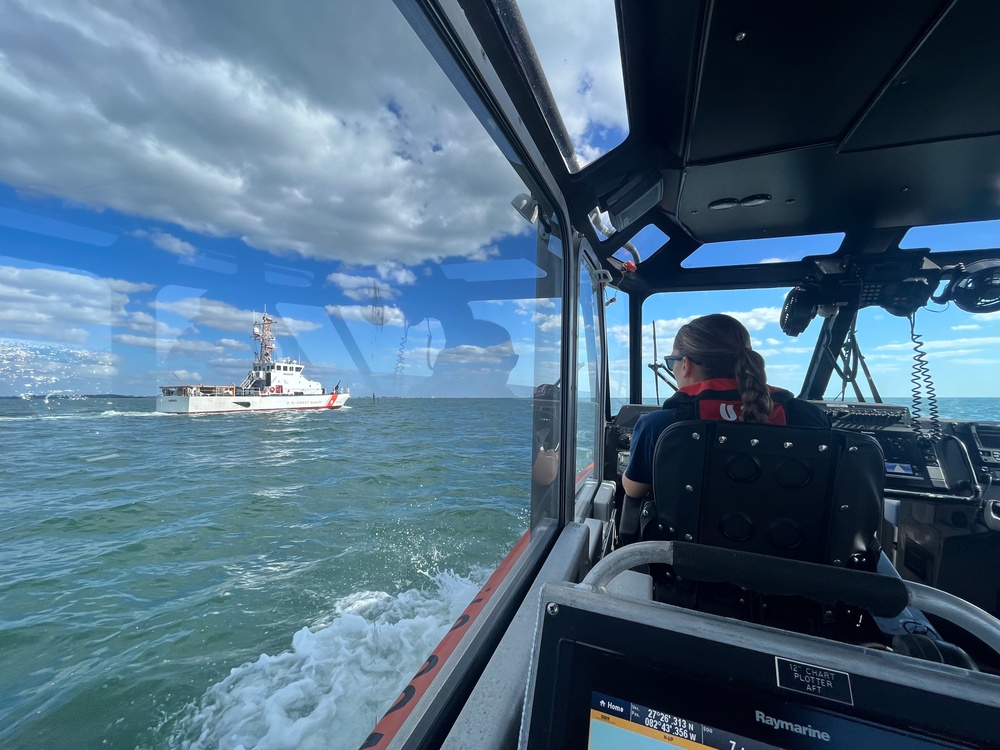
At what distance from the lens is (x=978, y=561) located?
2.10m

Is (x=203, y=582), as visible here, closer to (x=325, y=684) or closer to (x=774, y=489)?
(x=325, y=684)

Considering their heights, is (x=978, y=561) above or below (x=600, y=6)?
below

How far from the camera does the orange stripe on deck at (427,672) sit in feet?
3.07

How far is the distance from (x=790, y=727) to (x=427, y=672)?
0.91 meters

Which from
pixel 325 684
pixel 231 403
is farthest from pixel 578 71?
pixel 325 684

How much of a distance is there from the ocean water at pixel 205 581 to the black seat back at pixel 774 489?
0.90m

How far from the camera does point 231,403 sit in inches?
94.4

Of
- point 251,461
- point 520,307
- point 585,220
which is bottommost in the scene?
point 251,461

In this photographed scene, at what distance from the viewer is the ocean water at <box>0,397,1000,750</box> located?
1.38 meters

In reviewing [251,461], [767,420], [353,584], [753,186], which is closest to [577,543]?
[767,420]

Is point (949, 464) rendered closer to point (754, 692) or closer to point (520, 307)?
point (520, 307)

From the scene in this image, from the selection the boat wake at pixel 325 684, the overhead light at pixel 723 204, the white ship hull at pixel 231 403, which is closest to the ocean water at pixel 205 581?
the boat wake at pixel 325 684

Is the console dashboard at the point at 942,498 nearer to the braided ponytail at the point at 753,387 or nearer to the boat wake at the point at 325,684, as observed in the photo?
the braided ponytail at the point at 753,387

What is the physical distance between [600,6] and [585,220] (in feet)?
3.46
